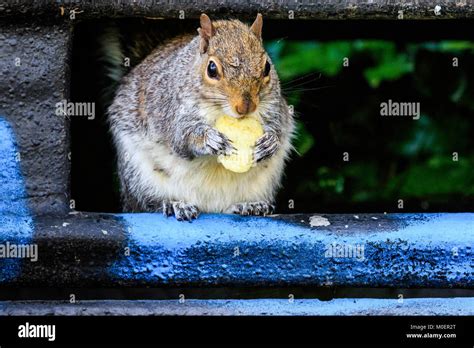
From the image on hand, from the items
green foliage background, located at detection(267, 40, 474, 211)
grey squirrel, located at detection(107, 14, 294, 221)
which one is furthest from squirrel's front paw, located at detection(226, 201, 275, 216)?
green foliage background, located at detection(267, 40, 474, 211)

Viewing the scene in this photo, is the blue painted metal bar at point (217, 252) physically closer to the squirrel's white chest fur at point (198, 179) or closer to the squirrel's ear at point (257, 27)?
the squirrel's white chest fur at point (198, 179)

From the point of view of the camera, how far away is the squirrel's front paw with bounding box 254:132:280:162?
11.8 ft

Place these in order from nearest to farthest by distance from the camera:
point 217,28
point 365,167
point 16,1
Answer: point 16,1
point 217,28
point 365,167

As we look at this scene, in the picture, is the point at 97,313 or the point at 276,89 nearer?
the point at 97,313

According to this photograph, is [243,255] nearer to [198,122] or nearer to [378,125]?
[198,122]

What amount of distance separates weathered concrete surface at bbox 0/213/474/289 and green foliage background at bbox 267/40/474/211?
1459 millimetres

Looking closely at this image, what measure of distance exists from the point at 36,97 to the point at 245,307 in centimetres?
97

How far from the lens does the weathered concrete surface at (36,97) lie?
3461 mm

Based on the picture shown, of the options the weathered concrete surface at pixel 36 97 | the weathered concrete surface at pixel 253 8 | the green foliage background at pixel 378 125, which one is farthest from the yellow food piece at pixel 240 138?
the green foliage background at pixel 378 125

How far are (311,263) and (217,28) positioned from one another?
90 cm
